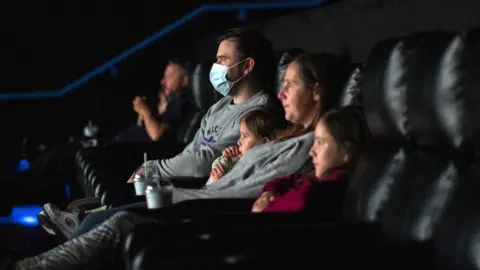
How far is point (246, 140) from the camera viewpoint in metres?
3.30

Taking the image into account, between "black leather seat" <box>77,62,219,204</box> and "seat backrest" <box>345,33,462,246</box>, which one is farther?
"black leather seat" <box>77,62,219,204</box>

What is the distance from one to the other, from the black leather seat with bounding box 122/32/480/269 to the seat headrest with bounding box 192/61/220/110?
92.6 inches

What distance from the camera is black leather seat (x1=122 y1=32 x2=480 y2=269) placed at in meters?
2.09

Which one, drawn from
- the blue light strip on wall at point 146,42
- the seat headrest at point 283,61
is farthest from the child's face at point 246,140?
the blue light strip on wall at point 146,42

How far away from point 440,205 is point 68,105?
5881mm

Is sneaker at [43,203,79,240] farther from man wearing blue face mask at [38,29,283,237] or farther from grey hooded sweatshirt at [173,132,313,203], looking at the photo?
grey hooded sweatshirt at [173,132,313,203]

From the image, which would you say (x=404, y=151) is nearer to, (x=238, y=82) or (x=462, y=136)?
(x=462, y=136)

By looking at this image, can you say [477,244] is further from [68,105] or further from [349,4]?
[68,105]

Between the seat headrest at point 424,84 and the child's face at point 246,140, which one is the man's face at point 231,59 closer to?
the child's face at point 246,140

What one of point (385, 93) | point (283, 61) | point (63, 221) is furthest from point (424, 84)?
point (63, 221)

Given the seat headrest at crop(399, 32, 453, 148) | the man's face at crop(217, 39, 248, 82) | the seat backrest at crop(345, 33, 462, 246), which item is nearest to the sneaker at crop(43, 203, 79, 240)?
the man's face at crop(217, 39, 248, 82)

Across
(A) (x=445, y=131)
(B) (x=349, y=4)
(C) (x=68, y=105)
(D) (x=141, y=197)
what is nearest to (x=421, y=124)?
(A) (x=445, y=131)

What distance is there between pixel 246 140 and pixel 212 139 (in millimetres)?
540

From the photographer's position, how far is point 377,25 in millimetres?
3996
